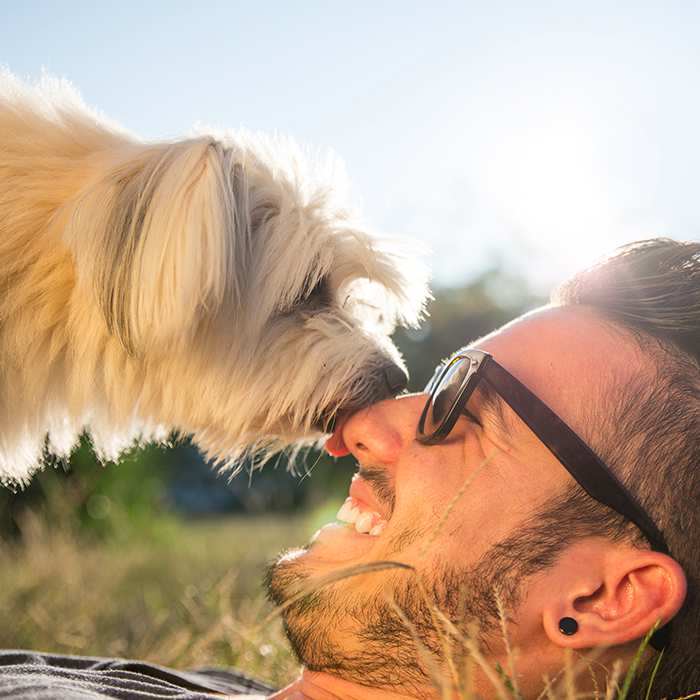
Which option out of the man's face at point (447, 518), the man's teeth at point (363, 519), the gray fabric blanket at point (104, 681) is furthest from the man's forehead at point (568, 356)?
the gray fabric blanket at point (104, 681)

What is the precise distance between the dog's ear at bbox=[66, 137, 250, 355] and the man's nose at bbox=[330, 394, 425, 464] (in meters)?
0.64

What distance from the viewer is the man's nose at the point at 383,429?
2.68m

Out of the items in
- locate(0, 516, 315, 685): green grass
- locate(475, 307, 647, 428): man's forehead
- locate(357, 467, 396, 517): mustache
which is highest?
locate(475, 307, 647, 428): man's forehead

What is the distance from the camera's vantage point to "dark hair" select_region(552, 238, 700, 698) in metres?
2.29

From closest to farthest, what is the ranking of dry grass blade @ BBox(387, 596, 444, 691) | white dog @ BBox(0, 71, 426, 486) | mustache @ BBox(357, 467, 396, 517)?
1. dry grass blade @ BBox(387, 596, 444, 691)
2. mustache @ BBox(357, 467, 396, 517)
3. white dog @ BBox(0, 71, 426, 486)

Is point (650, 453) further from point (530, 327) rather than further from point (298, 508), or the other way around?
point (298, 508)

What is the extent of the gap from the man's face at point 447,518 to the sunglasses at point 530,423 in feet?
0.13

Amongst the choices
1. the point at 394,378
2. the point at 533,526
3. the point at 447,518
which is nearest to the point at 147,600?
the point at 394,378

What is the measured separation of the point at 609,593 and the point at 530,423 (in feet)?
1.65

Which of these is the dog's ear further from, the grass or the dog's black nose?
the grass

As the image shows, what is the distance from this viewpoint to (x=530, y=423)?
2469mm

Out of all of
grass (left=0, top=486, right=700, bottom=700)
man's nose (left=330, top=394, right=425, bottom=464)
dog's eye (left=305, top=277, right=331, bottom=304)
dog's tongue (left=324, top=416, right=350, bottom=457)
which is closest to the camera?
grass (left=0, top=486, right=700, bottom=700)

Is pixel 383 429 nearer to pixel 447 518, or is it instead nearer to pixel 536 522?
pixel 447 518

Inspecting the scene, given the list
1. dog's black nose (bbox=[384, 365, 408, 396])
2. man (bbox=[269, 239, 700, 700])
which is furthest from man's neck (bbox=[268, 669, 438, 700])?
dog's black nose (bbox=[384, 365, 408, 396])
